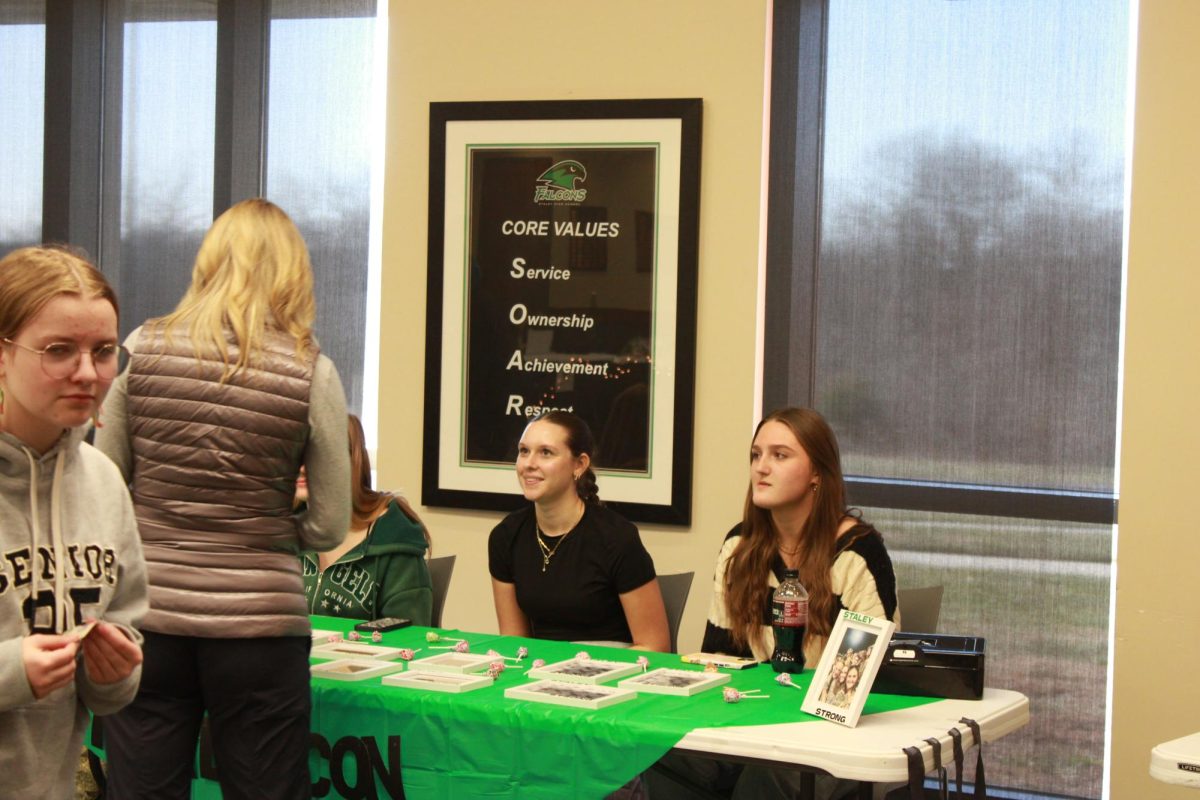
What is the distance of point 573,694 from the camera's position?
2760 millimetres

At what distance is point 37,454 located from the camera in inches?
70.3

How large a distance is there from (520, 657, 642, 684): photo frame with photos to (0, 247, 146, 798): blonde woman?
1.22 meters

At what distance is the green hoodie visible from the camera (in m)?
3.76

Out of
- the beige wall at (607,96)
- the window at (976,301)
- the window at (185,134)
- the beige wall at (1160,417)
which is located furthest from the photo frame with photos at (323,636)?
the beige wall at (1160,417)

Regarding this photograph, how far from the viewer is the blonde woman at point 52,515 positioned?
5.71 ft

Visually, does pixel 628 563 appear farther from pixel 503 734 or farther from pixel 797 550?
pixel 503 734

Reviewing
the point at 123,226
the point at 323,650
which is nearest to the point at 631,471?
the point at 323,650

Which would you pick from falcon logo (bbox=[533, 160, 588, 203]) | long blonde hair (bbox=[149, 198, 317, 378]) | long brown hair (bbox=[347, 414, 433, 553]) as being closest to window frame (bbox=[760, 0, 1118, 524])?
falcon logo (bbox=[533, 160, 588, 203])

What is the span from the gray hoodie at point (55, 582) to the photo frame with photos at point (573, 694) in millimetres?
1016

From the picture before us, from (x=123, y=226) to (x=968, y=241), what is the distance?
11.1 feet

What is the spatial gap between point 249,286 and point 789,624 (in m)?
1.45

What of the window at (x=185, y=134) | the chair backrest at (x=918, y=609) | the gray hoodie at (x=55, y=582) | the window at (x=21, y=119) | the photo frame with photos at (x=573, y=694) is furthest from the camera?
the window at (x=21, y=119)

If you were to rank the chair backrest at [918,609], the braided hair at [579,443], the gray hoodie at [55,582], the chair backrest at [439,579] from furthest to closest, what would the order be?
1. the chair backrest at [439,579]
2. the braided hair at [579,443]
3. the chair backrest at [918,609]
4. the gray hoodie at [55,582]

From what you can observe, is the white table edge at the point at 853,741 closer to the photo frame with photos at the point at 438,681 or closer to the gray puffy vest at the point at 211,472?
Answer: the photo frame with photos at the point at 438,681
